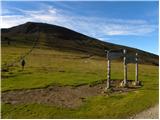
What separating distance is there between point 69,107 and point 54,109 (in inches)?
65.6

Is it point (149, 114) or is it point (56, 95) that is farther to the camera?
point (56, 95)

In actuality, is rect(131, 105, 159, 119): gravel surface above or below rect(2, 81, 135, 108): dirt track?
below

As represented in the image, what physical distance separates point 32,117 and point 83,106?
19.8 feet

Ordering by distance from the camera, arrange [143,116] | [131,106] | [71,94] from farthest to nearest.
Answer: [71,94] < [131,106] < [143,116]

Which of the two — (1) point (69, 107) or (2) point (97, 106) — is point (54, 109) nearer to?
(1) point (69, 107)

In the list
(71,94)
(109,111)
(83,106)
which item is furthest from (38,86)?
(109,111)

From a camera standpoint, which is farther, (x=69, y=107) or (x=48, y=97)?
(x=48, y=97)

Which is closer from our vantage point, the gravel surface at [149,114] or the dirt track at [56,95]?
the gravel surface at [149,114]

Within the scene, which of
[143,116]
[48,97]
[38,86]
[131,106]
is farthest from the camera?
[38,86]

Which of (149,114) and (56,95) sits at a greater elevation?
(56,95)

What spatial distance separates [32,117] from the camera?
26.9 m

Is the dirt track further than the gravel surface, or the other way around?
the dirt track

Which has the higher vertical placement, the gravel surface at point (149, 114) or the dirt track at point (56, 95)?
the dirt track at point (56, 95)

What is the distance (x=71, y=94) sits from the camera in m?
38.2
